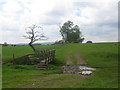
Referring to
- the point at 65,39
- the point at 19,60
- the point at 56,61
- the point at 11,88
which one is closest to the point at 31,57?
the point at 19,60

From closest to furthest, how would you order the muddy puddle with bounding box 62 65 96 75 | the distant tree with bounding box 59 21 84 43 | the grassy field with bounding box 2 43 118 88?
the grassy field with bounding box 2 43 118 88 < the muddy puddle with bounding box 62 65 96 75 < the distant tree with bounding box 59 21 84 43

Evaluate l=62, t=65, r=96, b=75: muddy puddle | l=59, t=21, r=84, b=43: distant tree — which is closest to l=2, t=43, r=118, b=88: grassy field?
l=62, t=65, r=96, b=75: muddy puddle

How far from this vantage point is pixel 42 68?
32.3 m

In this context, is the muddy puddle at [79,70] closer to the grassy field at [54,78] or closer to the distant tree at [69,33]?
the grassy field at [54,78]

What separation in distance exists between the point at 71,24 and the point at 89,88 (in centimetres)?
12837

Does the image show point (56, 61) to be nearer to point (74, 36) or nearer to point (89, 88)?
point (89, 88)

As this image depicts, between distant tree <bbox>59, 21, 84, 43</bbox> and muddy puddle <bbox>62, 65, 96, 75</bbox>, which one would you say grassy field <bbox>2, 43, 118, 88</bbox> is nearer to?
muddy puddle <bbox>62, 65, 96, 75</bbox>

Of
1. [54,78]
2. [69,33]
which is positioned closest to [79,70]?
[54,78]

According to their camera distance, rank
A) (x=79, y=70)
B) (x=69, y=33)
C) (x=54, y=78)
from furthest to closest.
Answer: (x=69, y=33) → (x=79, y=70) → (x=54, y=78)

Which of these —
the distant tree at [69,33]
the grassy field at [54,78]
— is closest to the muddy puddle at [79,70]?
the grassy field at [54,78]

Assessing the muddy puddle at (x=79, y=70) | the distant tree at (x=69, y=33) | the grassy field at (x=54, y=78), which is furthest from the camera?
the distant tree at (x=69, y=33)

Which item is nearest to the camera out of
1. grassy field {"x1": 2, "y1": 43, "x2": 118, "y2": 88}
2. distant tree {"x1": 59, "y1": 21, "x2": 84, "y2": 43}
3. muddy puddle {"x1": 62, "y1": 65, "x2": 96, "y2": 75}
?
grassy field {"x1": 2, "y1": 43, "x2": 118, "y2": 88}

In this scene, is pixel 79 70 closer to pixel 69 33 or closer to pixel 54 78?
pixel 54 78

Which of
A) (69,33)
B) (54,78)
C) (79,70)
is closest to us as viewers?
(54,78)
